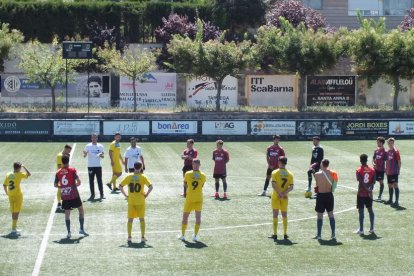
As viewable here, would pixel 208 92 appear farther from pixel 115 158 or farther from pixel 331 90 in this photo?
pixel 115 158

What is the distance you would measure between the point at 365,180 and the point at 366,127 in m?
29.3

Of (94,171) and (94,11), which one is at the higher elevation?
(94,11)

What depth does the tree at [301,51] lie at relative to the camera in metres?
58.9

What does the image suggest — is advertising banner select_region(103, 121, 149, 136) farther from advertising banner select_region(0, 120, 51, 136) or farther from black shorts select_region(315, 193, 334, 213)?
black shorts select_region(315, 193, 334, 213)

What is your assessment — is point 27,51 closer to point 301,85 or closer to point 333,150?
point 301,85

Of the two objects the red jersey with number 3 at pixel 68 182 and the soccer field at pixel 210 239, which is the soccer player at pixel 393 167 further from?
the red jersey with number 3 at pixel 68 182

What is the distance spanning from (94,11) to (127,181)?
51.6 m

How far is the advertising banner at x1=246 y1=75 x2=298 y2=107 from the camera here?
64188 mm

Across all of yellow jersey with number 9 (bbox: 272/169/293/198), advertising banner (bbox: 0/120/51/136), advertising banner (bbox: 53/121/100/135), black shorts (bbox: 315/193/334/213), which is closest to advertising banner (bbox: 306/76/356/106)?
advertising banner (bbox: 53/121/100/135)

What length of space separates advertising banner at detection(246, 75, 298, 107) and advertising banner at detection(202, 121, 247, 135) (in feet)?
45.7

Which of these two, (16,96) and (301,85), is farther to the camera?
(16,96)

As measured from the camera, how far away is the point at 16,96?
64.8 m

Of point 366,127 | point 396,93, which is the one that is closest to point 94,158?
point 366,127

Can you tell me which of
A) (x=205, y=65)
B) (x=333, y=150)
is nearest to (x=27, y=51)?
(x=205, y=65)
